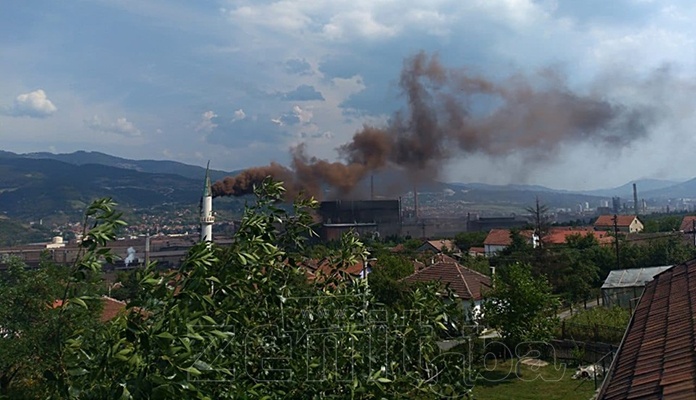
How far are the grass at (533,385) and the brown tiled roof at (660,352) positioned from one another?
7.30m

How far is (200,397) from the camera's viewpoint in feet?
8.95

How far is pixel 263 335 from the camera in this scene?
396 centimetres

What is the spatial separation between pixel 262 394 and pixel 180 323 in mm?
942

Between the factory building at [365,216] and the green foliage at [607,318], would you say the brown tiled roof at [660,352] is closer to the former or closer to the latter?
the green foliage at [607,318]

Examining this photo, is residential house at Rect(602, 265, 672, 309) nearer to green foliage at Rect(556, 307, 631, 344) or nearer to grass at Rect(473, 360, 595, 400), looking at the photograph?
green foliage at Rect(556, 307, 631, 344)

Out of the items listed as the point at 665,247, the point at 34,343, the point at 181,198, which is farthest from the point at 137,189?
the point at 34,343

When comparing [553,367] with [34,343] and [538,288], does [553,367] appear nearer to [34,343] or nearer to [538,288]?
[538,288]

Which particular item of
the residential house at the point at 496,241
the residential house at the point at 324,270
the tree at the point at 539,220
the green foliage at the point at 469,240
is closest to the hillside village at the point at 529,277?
the residential house at the point at 324,270

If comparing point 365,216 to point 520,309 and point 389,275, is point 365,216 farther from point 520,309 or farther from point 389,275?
point 520,309

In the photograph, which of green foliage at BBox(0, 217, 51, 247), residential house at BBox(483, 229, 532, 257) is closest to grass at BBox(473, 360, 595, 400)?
residential house at BBox(483, 229, 532, 257)

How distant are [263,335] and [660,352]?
10.9 ft

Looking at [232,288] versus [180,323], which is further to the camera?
[232,288]

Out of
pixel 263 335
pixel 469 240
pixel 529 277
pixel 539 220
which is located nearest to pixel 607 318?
pixel 529 277

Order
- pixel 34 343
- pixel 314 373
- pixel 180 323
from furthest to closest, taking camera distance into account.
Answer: pixel 34 343
pixel 314 373
pixel 180 323
